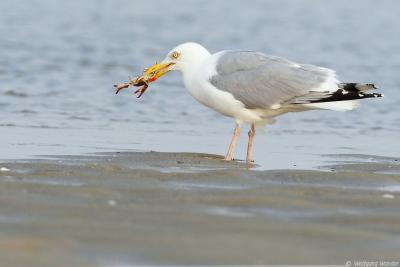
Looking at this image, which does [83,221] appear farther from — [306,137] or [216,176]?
[306,137]

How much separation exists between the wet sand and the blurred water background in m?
1.64

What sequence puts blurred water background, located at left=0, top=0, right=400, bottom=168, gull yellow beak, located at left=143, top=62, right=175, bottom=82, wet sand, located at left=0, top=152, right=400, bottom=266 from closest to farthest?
wet sand, located at left=0, top=152, right=400, bottom=266 < gull yellow beak, located at left=143, top=62, right=175, bottom=82 < blurred water background, located at left=0, top=0, right=400, bottom=168

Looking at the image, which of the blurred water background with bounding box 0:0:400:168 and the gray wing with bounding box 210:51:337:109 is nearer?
the gray wing with bounding box 210:51:337:109

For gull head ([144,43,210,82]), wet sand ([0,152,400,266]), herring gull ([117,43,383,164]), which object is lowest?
wet sand ([0,152,400,266])

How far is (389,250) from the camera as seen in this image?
574 centimetres

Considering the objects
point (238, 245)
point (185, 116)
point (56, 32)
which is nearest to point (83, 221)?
point (238, 245)

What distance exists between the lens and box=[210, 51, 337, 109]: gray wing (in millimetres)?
9727

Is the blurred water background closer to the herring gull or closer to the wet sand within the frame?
the herring gull

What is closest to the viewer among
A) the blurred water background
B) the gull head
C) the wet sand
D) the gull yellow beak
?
the wet sand

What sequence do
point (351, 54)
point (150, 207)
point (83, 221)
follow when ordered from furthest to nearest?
point (351, 54)
point (150, 207)
point (83, 221)

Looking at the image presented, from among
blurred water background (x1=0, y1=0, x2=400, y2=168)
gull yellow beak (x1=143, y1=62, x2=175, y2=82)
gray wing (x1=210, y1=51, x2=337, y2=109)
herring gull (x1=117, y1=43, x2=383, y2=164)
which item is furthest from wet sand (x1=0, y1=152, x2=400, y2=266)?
gull yellow beak (x1=143, y1=62, x2=175, y2=82)

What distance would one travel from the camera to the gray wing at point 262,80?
383 inches

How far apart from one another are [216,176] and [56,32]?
51.6 feet

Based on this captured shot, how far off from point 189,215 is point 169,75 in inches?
441
